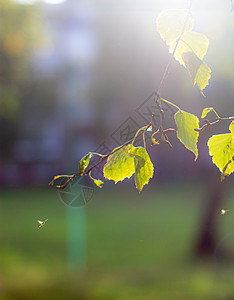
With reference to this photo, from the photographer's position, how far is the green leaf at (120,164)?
65 cm

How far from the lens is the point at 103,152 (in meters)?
1.61

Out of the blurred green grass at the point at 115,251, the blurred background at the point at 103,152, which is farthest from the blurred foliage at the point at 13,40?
the blurred green grass at the point at 115,251

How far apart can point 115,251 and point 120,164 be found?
6.17 metres

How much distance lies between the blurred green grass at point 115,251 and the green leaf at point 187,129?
4020mm

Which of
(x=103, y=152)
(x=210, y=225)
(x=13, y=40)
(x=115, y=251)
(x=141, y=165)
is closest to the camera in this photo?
(x=141, y=165)

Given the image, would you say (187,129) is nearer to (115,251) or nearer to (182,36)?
(182,36)

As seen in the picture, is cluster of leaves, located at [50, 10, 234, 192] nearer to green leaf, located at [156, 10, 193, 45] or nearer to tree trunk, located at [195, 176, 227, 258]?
green leaf, located at [156, 10, 193, 45]

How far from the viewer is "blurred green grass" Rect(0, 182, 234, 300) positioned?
4.79 metres

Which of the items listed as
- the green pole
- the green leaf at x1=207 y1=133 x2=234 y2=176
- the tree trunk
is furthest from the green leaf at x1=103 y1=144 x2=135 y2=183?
the tree trunk

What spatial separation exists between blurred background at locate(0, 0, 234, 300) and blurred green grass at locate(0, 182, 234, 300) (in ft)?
0.08

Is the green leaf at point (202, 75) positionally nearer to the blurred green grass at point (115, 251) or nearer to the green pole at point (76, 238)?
the blurred green grass at point (115, 251)

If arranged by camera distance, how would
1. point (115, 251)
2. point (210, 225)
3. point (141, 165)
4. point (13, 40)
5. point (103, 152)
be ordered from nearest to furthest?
point (141, 165), point (103, 152), point (210, 225), point (115, 251), point (13, 40)

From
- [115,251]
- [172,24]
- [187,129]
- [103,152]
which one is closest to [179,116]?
[187,129]

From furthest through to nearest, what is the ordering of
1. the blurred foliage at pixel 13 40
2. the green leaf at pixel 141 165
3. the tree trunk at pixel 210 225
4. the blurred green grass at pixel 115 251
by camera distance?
the blurred foliage at pixel 13 40, the tree trunk at pixel 210 225, the blurred green grass at pixel 115 251, the green leaf at pixel 141 165
